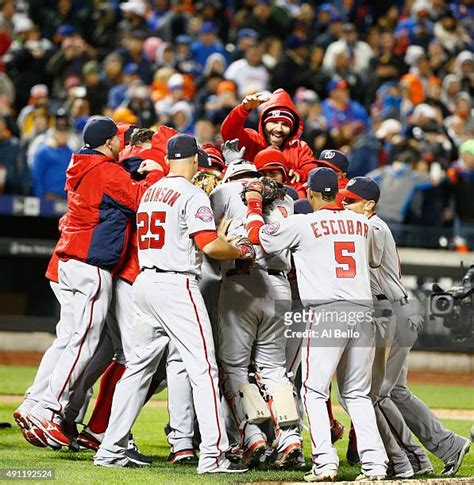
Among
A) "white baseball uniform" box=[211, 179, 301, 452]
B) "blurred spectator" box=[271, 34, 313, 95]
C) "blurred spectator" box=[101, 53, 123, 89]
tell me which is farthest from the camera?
"blurred spectator" box=[271, 34, 313, 95]

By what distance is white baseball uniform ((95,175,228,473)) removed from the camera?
7242 millimetres

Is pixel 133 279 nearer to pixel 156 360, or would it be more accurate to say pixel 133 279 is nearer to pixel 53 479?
pixel 156 360

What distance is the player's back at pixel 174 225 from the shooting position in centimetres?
734

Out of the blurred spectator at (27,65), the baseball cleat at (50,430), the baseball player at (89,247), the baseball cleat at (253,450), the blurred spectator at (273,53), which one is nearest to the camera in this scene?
the baseball cleat at (253,450)

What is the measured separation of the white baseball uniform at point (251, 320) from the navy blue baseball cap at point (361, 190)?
501 mm

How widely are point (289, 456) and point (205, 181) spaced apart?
1.87 m

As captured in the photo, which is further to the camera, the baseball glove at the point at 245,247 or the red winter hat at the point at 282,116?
the red winter hat at the point at 282,116

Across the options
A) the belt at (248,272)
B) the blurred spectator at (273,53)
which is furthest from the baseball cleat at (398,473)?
the blurred spectator at (273,53)

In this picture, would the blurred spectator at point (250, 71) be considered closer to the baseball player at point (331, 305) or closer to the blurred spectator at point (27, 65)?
the blurred spectator at point (27, 65)

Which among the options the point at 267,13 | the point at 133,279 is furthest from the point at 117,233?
the point at 267,13

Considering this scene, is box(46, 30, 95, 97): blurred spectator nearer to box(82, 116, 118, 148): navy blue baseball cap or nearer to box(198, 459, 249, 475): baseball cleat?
box(82, 116, 118, 148): navy blue baseball cap

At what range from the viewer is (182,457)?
7.75 metres

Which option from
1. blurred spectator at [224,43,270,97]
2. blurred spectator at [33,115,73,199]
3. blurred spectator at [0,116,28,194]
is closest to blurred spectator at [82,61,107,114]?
blurred spectator at [224,43,270,97]

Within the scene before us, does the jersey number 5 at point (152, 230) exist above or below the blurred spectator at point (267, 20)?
below
